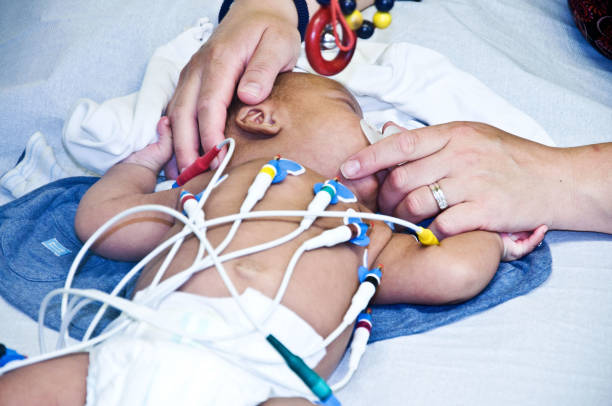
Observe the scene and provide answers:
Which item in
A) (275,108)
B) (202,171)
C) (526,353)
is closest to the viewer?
(526,353)

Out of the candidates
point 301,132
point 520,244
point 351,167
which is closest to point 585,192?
point 520,244

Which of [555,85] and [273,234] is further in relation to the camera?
[555,85]

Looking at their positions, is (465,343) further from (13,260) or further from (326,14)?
(13,260)

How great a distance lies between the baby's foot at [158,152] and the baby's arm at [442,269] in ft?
2.37

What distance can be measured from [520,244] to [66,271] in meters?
1.07

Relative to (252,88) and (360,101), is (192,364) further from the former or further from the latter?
(360,101)

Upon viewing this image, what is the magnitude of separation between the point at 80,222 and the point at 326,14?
2.66 feet

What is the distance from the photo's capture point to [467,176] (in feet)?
3.76

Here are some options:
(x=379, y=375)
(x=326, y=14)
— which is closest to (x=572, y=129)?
(x=326, y=14)

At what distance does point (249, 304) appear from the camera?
834mm

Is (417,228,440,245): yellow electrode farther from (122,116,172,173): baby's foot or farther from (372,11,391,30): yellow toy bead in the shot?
(372,11,391,30): yellow toy bead

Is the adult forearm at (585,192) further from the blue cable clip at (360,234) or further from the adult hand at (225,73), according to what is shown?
the adult hand at (225,73)

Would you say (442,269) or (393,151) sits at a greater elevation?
(393,151)

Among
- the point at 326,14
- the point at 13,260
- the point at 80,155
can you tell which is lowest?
the point at 13,260
